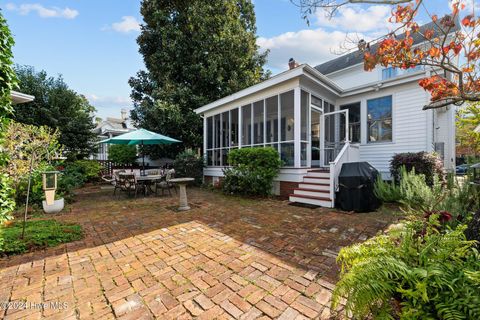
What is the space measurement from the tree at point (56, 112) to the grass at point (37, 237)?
10.8m

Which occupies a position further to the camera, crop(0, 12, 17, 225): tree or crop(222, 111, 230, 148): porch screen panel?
crop(222, 111, 230, 148): porch screen panel

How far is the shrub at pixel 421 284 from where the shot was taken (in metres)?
1.40

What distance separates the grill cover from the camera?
578 centimetres

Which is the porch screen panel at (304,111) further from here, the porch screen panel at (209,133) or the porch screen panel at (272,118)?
the porch screen panel at (209,133)

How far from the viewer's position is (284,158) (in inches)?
312

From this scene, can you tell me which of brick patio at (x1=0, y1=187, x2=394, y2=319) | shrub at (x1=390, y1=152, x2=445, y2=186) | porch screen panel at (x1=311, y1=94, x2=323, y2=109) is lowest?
brick patio at (x1=0, y1=187, x2=394, y2=319)

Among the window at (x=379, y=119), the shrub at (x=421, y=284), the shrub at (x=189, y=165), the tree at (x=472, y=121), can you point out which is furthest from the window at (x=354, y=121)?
the shrub at (x=421, y=284)

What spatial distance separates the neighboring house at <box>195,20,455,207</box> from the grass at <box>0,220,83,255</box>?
5668mm

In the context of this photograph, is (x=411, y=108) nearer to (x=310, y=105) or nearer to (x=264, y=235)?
(x=310, y=105)

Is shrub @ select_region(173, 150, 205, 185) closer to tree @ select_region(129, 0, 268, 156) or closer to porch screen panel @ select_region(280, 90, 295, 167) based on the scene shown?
tree @ select_region(129, 0, 268, 156)

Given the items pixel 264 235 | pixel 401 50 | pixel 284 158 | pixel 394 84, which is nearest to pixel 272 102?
pixel 284 158

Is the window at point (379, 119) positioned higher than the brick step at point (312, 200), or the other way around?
the window at point (379, 119)

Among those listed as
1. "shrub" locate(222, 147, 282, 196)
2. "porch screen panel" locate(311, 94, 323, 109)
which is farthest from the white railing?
"porch screen panel" locate(311, 94, 323, 109)

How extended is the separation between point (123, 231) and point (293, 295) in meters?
3.49
